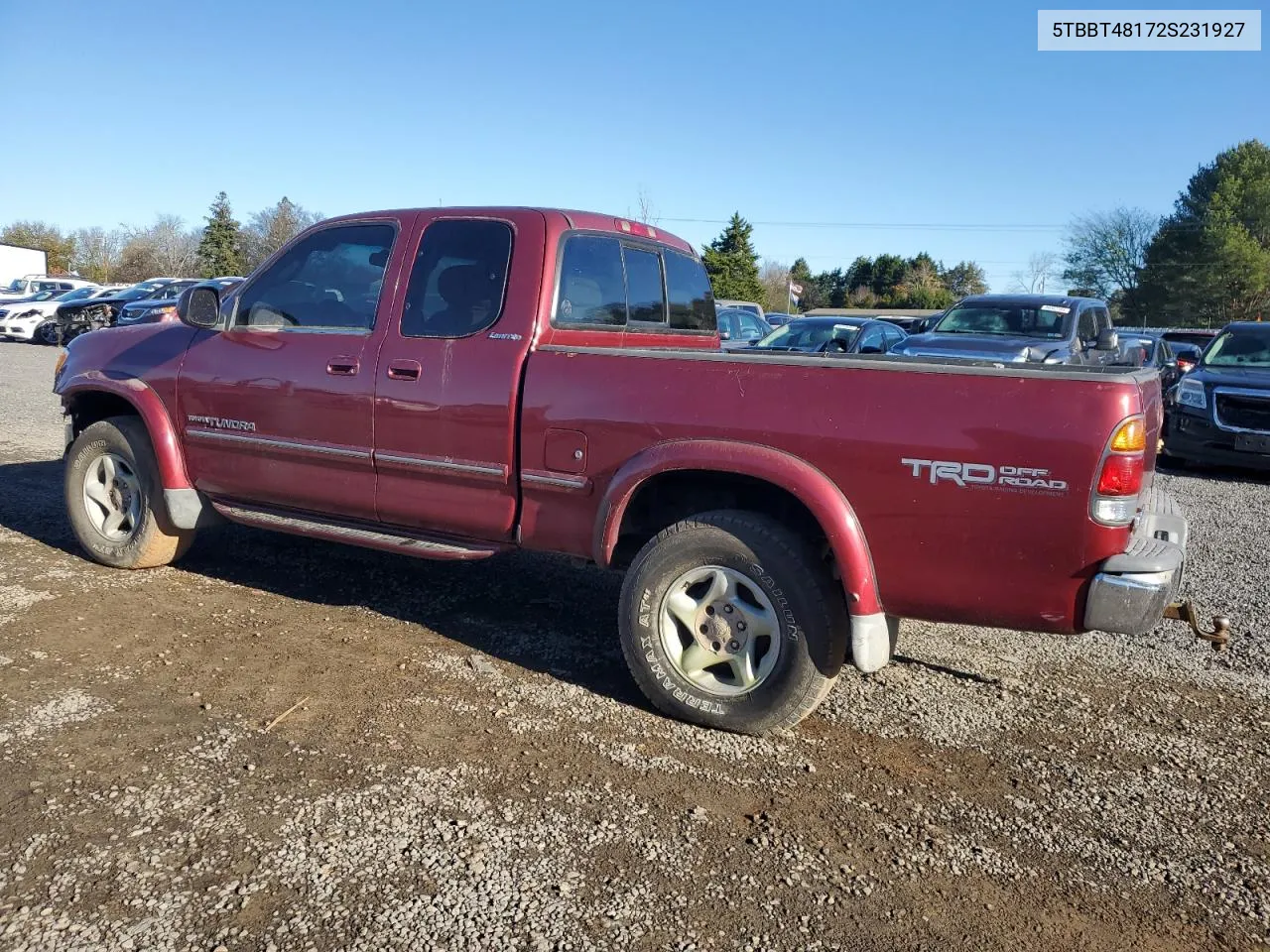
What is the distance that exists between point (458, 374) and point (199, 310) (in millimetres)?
1693

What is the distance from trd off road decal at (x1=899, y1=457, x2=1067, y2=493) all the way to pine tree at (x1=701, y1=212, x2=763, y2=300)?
41554 millimetres

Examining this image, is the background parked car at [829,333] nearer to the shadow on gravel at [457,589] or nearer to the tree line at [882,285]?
the shadow on gravel at [457,589]

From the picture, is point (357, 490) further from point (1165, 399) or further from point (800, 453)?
point (1165, 399)

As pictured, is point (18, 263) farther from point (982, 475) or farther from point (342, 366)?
point (982, 475)

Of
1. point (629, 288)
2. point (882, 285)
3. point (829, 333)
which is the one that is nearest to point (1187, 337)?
point (829, 333)

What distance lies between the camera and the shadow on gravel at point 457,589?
4461 millimetres

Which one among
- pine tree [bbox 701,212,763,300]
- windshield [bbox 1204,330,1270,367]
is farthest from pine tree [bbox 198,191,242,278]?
windshield [bbox 1204,330,1270,367]

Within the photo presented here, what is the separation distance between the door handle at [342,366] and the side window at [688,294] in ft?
5.52

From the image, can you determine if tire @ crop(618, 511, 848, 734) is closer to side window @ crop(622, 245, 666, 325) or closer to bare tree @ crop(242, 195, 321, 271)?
side window @ crop(622, 245, 666, 325)

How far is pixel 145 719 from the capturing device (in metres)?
3.61

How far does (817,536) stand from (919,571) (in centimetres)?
44

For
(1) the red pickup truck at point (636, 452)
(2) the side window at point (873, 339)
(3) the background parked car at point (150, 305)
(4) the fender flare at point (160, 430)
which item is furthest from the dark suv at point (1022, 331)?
(3) the background parked car at point (150, 305)

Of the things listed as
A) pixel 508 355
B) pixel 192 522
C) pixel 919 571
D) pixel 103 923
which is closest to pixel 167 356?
pixel 192 522

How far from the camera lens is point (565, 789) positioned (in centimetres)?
323
